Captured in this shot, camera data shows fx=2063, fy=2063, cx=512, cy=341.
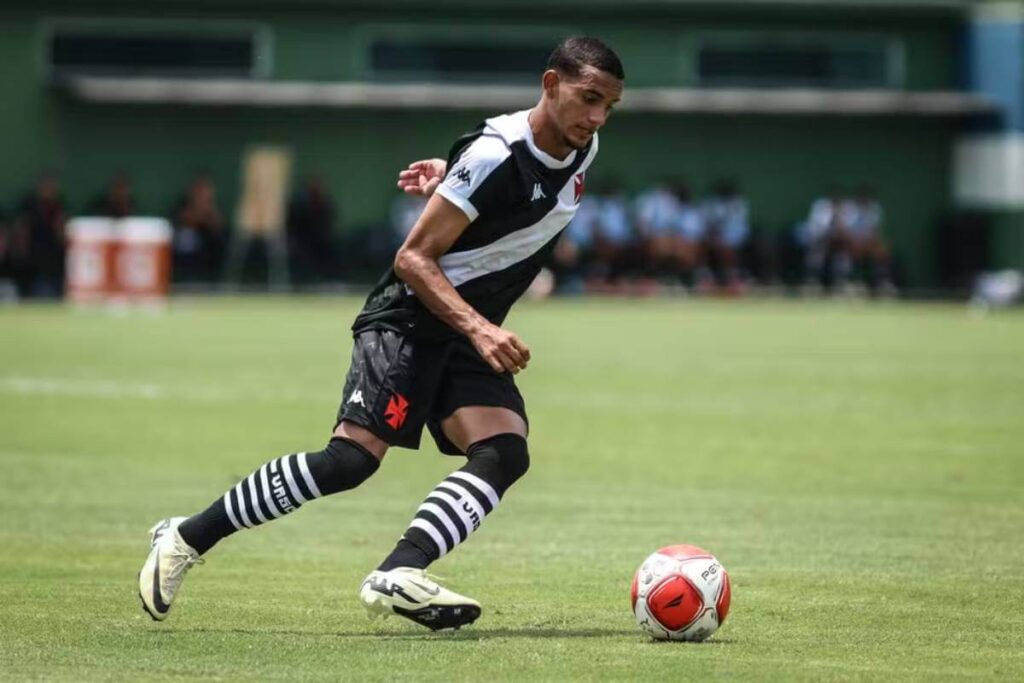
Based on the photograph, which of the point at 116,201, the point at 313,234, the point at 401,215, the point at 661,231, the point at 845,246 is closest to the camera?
the point at 116,201

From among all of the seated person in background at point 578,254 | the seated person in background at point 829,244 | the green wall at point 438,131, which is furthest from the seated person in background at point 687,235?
the seated person in background at point 829,244

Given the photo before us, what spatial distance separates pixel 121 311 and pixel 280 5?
38.6 feet

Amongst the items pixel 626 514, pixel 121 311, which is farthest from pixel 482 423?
pixel 121 311

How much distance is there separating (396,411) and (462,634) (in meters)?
0.87

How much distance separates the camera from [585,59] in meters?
7.64

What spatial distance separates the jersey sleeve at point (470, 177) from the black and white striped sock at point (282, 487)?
3.25ft

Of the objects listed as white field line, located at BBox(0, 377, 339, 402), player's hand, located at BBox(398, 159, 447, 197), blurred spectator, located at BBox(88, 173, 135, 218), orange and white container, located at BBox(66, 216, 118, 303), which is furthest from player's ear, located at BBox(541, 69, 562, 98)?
blurred spectator, located at BBox(88, 173, 135, 218)

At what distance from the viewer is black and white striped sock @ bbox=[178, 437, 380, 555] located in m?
7.73

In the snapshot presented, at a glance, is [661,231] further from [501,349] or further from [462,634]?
[501,349]

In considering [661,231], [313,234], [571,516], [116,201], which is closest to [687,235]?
[661,231]

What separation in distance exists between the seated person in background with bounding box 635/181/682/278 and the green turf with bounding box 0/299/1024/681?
1753 centimetres

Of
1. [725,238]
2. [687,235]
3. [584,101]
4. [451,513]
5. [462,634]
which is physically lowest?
[725,238]

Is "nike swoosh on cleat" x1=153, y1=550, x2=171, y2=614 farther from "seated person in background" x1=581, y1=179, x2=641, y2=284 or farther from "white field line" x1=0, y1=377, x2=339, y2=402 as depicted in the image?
"seated person in background" x1=581, y1=179, x2=641, y2=284

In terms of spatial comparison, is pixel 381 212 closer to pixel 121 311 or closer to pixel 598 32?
pixel 598 32
